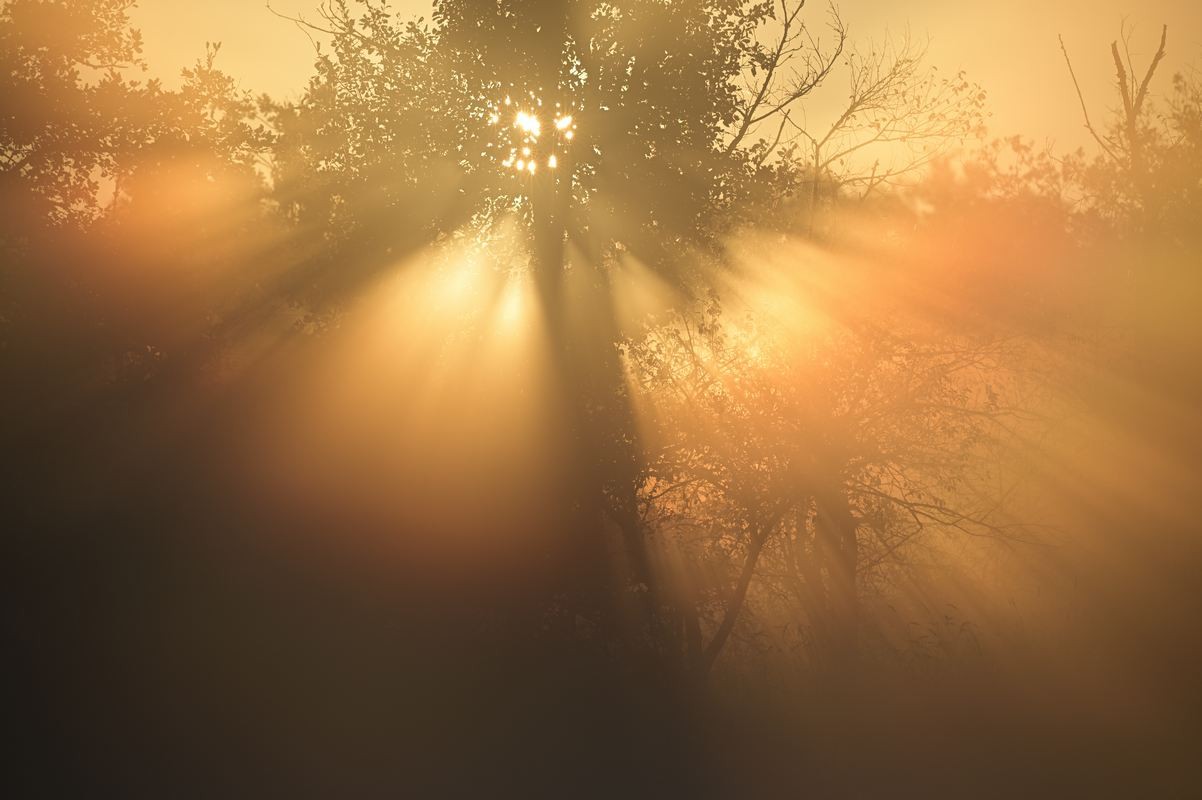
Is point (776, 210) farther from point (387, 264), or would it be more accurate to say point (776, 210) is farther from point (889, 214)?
point (387, 264)

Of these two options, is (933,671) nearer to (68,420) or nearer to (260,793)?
(260,793)

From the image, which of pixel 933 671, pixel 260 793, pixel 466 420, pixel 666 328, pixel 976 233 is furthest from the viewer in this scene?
pixel 976 233

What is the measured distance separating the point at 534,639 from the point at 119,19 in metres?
17.8

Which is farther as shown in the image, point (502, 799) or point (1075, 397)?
point (1075, 397)

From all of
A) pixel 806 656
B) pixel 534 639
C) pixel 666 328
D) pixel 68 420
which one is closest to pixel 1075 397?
pixel 806 656

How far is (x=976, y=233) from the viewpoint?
22.7 metres

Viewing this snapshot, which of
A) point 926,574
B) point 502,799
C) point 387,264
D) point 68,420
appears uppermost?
point 387,264

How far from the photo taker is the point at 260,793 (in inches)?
548

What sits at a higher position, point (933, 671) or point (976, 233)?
point (976, 233)

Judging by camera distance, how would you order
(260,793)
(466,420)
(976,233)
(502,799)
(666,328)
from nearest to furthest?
(260,793), (502,799), (466,420), (666,328), (976,233)

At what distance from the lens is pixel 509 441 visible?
16.0m

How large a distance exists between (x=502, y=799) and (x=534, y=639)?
2.66 m

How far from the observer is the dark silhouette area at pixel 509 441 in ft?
49.4

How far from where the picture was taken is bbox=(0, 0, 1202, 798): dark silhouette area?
15.1m
